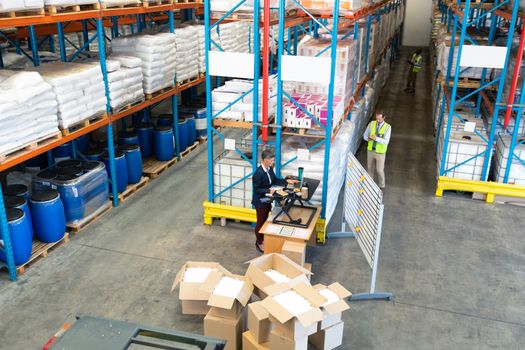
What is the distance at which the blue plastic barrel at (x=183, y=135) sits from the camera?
12064 mm

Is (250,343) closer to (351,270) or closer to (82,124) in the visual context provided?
(351,270)

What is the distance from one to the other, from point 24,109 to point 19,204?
56.9 inches

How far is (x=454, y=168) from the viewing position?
10109 mm

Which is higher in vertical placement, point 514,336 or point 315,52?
point 315,52

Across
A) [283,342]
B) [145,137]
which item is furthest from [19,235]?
[145,137]

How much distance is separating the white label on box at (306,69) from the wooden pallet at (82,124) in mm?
3526

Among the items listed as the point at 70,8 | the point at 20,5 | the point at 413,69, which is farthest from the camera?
the point at 413,69

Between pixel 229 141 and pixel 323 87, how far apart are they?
192 centimetres

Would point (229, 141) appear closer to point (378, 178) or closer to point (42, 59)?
point (378, 178)

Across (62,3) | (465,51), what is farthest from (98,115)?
(465,51)

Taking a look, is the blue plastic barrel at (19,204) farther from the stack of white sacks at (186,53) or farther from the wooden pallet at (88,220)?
the stack of white sacks at (186,53)

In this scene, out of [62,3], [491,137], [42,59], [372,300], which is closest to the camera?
[372,300]

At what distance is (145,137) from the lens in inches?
447

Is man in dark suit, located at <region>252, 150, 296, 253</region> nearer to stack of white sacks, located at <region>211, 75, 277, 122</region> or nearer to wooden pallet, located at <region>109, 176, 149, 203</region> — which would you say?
stack of white sacks, located at <region>211, 75, 277, 122</region>
